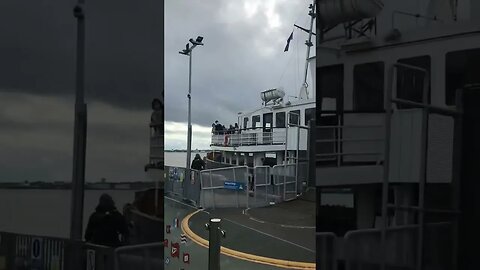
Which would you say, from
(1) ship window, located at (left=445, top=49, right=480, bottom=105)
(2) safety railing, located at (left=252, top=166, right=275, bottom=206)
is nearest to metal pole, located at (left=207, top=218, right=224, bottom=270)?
(2) safety railing, located at (left=252, top=166, right=275, bottom=206)

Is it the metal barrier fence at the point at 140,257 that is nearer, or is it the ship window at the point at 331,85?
the ship window at the point at 331,85

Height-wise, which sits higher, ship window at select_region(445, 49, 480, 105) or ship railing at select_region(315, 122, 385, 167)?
ship window at select_region(445, 49, 480, 105)

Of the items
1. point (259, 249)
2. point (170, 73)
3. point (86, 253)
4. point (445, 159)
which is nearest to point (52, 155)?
point (86, 253)

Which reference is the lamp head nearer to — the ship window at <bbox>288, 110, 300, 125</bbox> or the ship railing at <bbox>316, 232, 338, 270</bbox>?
the ship window at <bbox>288, 110, 300, 125</bbox>

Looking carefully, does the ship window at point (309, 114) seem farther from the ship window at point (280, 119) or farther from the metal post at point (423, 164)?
the metal post at point (423, 164)

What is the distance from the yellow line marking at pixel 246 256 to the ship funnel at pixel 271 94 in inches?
15.3

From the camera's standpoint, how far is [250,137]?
1.40 m

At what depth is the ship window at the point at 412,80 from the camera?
1.30 m

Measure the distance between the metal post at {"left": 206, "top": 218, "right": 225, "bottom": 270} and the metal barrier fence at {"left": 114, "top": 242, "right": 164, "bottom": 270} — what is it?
168 millimetres

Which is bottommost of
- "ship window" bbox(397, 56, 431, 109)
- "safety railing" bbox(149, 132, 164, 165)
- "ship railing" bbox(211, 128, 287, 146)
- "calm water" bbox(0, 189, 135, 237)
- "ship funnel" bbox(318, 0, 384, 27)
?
"calm water" bbox(0, 189, 135, 237)

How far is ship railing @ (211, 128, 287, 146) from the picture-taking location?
1.37m

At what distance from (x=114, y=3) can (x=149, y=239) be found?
2.37 ft


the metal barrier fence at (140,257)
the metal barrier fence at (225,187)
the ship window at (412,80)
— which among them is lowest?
the metal barrier fence at (140,257)

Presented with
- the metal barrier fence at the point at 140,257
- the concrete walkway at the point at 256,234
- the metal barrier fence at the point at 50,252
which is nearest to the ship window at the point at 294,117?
the concrete walkway at the point at 256,234
